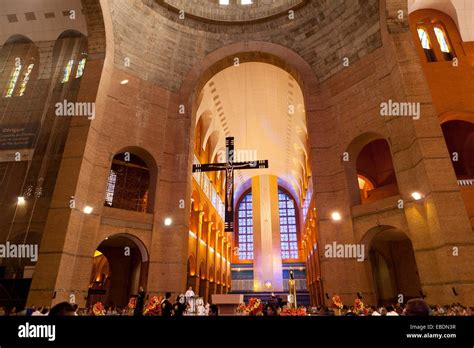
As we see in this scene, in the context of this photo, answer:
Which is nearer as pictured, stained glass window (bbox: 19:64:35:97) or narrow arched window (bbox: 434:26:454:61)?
narrow arched window (bbox: 434:26:454:61)

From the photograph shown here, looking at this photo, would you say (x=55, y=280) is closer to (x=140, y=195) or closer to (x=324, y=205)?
(x=140, y=195)

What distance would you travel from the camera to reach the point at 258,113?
90.5ft

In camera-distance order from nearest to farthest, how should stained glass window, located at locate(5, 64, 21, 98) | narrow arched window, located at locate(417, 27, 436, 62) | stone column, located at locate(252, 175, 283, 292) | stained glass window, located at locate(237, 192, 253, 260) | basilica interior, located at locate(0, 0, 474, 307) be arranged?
basilica interior, located at locate(0, 0, 474, 307) < narrow arched window, located at locate(417, 27, 436, 62) < stained glass window, located at locate(5, 64, 21, 98) < stone column, located at locate(252, 175, 283, 292) < stained glass window, located at locate(237, 192, 253, 260)

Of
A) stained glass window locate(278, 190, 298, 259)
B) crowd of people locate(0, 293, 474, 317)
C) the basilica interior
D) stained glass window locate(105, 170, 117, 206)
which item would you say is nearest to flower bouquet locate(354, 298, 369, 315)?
crowd of people locate(0, 293, 474, 317)

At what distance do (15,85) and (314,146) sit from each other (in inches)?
755

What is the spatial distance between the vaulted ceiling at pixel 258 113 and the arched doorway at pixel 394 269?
1260cm

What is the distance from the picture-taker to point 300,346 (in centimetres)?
229

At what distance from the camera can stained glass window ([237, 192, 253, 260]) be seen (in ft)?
141

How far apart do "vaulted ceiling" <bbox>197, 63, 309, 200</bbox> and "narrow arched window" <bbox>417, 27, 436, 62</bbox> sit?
844cm

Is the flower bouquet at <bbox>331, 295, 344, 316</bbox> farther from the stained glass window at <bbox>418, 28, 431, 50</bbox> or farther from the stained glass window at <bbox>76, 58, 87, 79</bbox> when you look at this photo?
the stained glass window at <bbox>76, 58, 87, 79</bbox>

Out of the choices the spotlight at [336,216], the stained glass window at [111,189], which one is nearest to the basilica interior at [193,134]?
the stained glass window at [111,189]

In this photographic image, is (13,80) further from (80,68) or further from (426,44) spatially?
(426,44)

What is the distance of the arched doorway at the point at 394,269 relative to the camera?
1634cm

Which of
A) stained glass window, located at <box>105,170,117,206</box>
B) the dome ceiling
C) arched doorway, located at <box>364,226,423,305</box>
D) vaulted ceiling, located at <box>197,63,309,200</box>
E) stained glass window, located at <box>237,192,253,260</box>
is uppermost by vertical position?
the dome ceiling
